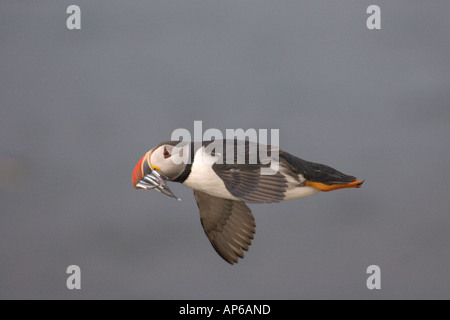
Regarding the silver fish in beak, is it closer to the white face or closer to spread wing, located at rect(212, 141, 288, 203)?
the white face

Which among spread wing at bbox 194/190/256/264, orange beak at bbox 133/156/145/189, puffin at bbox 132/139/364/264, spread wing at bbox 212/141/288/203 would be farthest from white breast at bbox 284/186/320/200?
orange beak at bbox 133/156/145/189

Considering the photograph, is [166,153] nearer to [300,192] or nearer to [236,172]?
[236,172]

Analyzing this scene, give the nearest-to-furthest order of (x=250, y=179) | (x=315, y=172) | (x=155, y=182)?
1. (x=250, y=179)
2. (x=155, y=182)
3. (x=315, y=172)

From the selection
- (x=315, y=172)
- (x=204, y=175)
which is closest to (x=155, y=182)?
(x=204, y=175)

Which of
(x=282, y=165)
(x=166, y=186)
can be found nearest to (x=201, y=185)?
(x=166, y=186)

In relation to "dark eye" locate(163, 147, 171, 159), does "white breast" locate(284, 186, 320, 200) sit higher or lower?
lower

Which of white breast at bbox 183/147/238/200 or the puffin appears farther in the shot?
white breast at bbox 183/147/238/200

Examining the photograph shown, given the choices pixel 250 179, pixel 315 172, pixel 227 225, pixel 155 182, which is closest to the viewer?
pixel 250 179

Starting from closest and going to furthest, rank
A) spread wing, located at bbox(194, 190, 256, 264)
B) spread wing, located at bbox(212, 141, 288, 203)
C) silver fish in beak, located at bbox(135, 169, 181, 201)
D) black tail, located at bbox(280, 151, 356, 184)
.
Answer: spread wing, located at bbox(212, 141, 288, 203), silver fish in beak, located at bbox(135, 169, 181, 201), black tail, located at bbox(280, 151, 356, 184), spread wing, located at bbox(194, 190, 256, 264)
